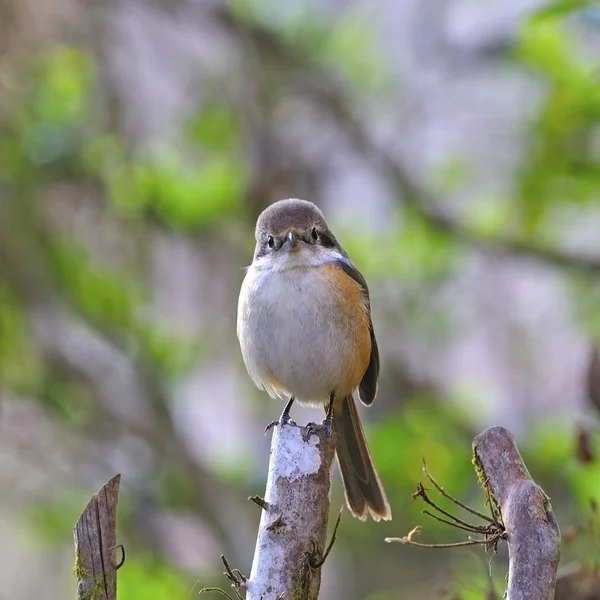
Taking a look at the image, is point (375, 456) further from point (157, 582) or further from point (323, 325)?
point (323, 325)

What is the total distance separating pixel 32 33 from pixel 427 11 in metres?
2.91

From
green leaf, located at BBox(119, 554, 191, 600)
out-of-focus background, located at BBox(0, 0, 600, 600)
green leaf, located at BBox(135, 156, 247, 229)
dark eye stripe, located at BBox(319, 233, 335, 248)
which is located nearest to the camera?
dark eye stripe, located at BBox(319, 233, 335, 248)

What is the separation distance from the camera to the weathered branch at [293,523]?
2.24 metres

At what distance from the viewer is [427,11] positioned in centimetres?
752

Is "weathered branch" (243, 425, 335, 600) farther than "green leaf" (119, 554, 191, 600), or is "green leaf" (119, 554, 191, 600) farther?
"green leaf" (119, 554, 191, 600)

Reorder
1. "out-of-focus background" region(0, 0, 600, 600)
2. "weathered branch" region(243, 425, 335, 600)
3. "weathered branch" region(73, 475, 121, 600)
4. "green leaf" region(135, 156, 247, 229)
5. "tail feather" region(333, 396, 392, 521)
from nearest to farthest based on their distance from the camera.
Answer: "weathered branch" region(73, 475, 121, 600) → "weathered branch" region(243, 425, 335, 600) → "tail feather" region(333, 396, 392, 521) → "out-of-focus background" region(0, 0, 600, 600) → "green leaf" region(135, 156, 247, 229)

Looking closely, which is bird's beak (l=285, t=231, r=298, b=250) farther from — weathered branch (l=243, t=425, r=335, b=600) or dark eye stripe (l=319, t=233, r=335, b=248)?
weathered branch (l=243, t=425, r=335, b=600)

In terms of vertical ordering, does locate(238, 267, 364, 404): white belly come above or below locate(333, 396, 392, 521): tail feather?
above

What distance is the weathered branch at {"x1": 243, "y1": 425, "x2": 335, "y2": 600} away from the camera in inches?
88.3

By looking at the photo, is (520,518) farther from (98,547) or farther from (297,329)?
(297,329)

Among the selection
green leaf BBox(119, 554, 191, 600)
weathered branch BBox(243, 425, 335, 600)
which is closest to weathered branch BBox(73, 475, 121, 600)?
weathered branch BBox(243, 425, 335, 600)

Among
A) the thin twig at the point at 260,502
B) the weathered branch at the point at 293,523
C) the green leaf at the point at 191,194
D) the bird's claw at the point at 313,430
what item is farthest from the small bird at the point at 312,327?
the green leaf at the point at 191,194

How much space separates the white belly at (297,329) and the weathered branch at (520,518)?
1704 millimetres

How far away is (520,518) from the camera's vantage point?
196cm
